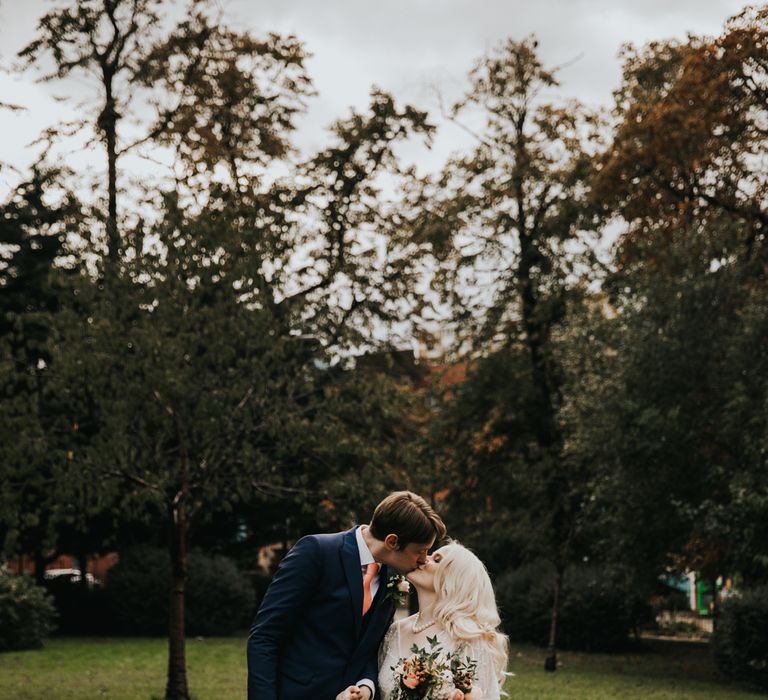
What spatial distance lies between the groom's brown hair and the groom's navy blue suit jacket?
214mm

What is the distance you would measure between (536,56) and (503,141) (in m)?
2.43

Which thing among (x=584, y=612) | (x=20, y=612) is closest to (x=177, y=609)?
(x=20, y=612)

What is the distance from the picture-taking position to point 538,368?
28047 mm

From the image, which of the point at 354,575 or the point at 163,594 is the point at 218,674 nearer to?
the point at 163,594

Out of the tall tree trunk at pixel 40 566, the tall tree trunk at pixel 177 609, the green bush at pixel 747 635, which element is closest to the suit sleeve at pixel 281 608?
the tall tree trunk at pixel 177 609

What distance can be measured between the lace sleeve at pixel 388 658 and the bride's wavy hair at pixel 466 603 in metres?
0.23

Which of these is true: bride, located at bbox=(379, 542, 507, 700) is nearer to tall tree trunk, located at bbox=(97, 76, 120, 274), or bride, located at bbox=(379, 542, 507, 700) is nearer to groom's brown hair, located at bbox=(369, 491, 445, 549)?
groom's brown hair, located at bbox=(369, 491, 445, 549)

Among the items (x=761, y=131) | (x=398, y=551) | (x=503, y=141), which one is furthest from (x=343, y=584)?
(x=503, y=141)

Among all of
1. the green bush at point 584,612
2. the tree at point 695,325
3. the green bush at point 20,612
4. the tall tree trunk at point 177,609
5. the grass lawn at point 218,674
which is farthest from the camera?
the green bush at point 584,612

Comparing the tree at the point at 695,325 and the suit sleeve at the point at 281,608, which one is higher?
the tree at the point at 695,325

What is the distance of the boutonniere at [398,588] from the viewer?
4.98 meters

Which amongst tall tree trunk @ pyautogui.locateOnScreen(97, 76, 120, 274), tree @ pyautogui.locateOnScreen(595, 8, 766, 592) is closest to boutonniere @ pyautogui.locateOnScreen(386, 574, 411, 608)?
tree @ pyautogui.locateOnScreen(595, 8, 766, 592)

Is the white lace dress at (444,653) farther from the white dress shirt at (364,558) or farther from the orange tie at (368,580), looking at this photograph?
the orange tie at (368,580)

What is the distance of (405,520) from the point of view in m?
4.69
